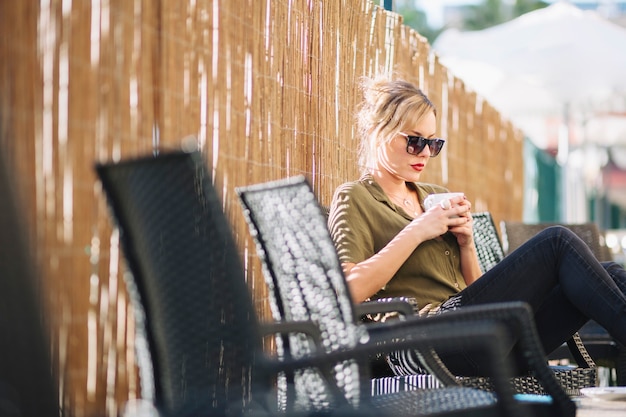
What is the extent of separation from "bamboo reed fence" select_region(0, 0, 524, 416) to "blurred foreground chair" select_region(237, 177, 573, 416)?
459mm

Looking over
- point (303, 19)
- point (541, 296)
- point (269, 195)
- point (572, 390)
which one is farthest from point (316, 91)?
point (269, 195)

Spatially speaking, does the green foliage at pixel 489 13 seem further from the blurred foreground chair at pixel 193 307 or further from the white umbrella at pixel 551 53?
the blurred foreground chair at pixel 193 307

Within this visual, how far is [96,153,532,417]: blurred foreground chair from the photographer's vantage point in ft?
6.91

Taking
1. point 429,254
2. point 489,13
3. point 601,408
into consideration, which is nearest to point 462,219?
point 429,254

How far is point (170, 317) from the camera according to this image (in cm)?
222

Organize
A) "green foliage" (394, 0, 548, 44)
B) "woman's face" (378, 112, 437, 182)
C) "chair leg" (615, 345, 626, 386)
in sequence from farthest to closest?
"green foliage" (394, 0, 548, 44)
"chair leg" (615, 345, 626, 386)
"woman's face" (378, 112, 437, 182)

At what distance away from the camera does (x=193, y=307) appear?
2203mm

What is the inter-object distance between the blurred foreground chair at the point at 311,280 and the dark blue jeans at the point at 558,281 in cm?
110

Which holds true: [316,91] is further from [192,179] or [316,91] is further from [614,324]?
[192,179]

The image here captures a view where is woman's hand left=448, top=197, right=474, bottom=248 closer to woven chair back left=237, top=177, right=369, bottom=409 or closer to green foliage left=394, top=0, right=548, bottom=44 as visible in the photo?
woven chair back left=237, top=177, right=369, bottom=409

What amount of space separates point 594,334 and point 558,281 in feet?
4.71

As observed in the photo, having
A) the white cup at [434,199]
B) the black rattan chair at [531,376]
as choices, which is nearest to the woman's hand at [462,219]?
the white cup at [434,199]

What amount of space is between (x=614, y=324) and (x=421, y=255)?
2.50ft

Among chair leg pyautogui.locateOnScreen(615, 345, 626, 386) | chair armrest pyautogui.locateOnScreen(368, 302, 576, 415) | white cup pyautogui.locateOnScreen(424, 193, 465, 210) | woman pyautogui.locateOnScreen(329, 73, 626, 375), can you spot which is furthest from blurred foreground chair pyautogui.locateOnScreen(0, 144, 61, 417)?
chair leg pyautogui.locateOnScreen(615, 345, 626, 386)
